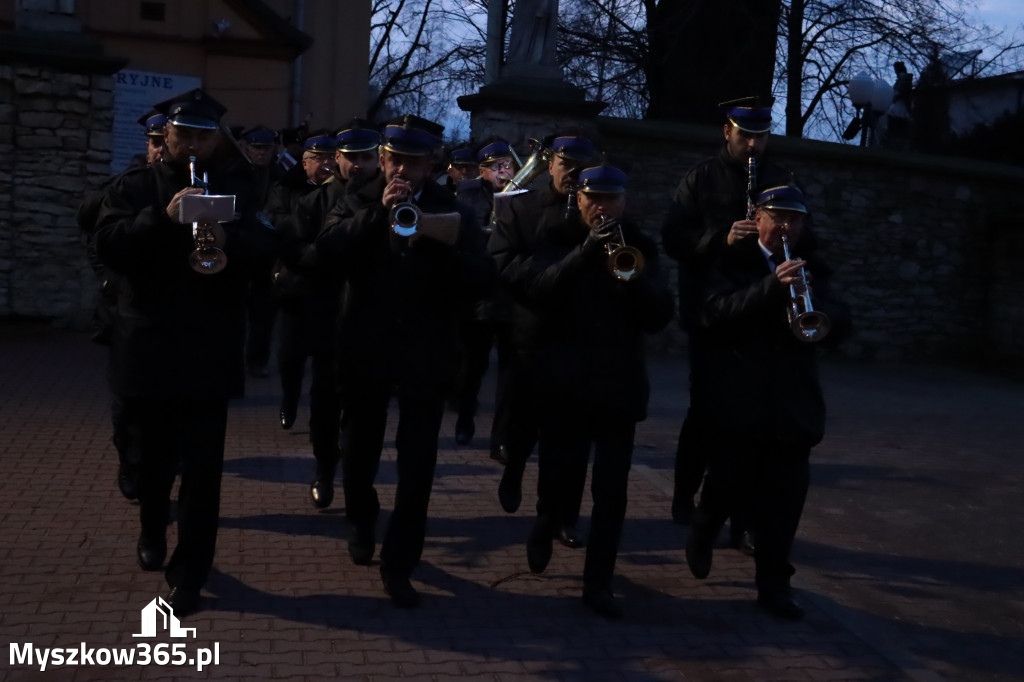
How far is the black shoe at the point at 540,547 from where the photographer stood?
6.00 meters

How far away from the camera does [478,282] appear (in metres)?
5.51

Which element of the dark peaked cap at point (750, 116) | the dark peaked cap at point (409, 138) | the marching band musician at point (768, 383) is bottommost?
the marching band musician at point (768, 383)

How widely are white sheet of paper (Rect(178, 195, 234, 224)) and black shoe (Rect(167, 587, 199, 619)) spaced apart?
1477 millimetres

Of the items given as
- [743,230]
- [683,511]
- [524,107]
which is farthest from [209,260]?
[524,107]

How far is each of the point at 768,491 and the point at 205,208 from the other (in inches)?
103

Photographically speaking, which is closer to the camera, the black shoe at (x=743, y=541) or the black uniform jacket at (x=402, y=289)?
the black uniform jacket at (x=402, y=289)

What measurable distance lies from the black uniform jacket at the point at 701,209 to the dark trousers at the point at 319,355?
1800 mm

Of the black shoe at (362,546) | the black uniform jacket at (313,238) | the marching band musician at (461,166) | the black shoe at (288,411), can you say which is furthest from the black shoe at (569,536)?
the marching band musician at (461,166)

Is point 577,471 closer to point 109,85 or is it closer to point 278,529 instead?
point 278,529

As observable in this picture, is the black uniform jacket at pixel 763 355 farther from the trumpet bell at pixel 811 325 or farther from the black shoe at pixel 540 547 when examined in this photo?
the black shoe at pixel 540 547

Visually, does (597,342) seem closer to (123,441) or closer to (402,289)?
(402,289)

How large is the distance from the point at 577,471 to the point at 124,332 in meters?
2.03

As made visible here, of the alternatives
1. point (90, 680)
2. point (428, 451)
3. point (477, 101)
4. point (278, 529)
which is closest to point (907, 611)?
point (428, 451)

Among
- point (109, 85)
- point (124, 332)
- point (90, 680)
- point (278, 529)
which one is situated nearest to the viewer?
point (90, 680)
